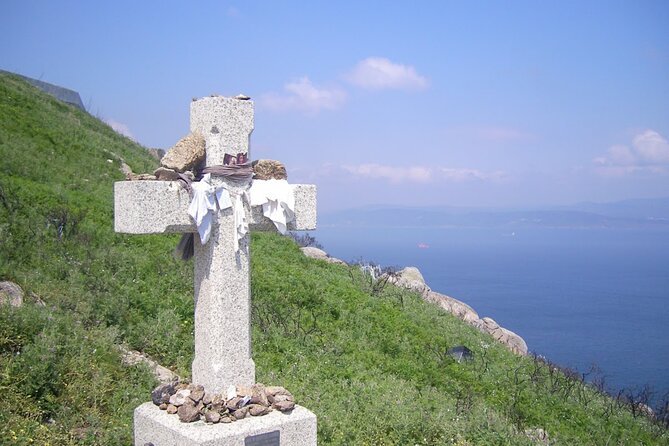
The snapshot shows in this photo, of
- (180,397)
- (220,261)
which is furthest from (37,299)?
(220,261)

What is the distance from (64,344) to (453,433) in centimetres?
438

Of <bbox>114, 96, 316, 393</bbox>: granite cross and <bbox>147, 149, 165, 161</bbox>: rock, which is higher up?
<bbox>147, 149, 165, 161</bbox>: rock

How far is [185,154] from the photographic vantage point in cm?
547

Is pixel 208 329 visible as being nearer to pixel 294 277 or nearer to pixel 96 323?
pixel 96 323

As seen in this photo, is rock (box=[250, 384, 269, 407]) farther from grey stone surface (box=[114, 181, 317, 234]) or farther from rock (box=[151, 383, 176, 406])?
grey stone surface (box=[114, 181, 317, 234])

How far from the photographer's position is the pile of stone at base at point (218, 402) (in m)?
5.13

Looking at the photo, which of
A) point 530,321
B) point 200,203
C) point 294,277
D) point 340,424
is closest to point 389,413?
point 340,424

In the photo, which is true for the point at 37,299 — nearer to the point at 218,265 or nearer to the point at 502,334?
the point at 218,265

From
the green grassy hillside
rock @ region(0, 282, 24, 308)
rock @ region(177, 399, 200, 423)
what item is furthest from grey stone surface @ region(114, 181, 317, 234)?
rock @ region(0, 282, 24, 308)

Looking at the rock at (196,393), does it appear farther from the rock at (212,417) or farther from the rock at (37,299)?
the rock at (37,299)

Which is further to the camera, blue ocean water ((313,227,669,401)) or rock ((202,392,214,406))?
blue ocean water ((313,227,669,401))

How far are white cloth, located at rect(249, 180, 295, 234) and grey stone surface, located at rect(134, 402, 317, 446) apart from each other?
1632 millimetres

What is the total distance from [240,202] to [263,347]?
4237 mm

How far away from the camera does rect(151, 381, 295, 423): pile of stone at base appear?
5129 mm
